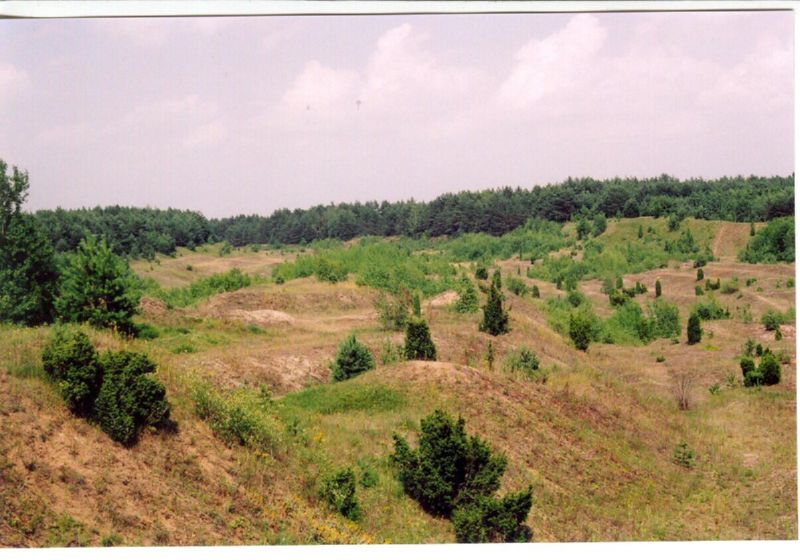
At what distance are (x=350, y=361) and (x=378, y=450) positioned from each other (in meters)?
5.64

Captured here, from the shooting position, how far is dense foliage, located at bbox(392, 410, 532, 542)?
11336 millimetres

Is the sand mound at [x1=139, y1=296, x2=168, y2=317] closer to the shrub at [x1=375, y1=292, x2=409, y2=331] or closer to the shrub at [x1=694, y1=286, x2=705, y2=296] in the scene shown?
the shrub at [x1=375, y1=292, x2=409, y2=331]

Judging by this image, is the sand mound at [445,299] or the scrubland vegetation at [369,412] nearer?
the scrubland vegetation at [369,412]

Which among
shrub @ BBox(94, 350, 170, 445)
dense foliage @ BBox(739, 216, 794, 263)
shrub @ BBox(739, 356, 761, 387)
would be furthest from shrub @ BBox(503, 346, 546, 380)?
dense foliage @ BBox(739, 216, 794, 263)

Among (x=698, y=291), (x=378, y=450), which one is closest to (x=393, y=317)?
(x=378, y=450)

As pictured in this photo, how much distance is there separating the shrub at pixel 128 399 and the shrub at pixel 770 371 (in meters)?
20.3

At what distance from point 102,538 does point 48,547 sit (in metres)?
0.61

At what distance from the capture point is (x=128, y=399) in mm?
10555

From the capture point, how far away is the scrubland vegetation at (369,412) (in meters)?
10.0

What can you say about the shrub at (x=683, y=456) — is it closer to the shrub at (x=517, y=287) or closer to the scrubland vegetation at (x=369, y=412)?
the scrubland vegetation at (x=369, y=412)

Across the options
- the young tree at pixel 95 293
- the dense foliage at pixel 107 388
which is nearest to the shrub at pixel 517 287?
the young tree at pixel 95 293

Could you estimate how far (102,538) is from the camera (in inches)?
347

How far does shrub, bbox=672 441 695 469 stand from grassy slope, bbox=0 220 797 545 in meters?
0.37

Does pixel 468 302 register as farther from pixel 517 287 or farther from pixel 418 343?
pixel 418 343
